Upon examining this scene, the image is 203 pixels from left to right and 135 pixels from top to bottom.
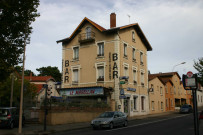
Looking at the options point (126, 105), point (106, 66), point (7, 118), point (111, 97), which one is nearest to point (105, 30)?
point (106, 66)

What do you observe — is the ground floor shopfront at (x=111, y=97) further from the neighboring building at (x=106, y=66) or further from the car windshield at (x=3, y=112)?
the car windshield at (x=3, y=112)

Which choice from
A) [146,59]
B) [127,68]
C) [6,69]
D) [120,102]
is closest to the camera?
[6,69]

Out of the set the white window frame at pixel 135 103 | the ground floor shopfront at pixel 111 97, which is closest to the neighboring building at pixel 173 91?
the white window frame at pixel 135 103

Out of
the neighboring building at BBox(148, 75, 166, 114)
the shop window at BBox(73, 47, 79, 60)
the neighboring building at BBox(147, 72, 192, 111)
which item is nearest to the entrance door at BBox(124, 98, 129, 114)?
the neighboring building at BBox(148, 75, 166, 114)

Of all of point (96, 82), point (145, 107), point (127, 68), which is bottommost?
point (145, 107)

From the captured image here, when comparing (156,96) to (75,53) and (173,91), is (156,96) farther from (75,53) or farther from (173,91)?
(75,53)

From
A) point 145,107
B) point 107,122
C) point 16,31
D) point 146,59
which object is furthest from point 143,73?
point 16,31

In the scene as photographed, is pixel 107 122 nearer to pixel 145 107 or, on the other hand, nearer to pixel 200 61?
pixel 145 107

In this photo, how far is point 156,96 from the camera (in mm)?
39812

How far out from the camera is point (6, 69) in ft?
50.0

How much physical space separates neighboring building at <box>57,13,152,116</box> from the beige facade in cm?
216

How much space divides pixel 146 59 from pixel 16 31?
25.9 m

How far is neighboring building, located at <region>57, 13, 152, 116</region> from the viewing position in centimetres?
2948

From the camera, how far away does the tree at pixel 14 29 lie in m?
14.5
